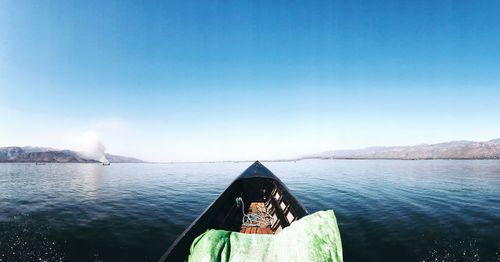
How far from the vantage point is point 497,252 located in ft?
33.2

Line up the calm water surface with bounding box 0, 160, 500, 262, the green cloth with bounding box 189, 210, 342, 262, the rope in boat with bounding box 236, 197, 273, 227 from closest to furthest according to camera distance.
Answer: the green cloth with bounding box 189, 210, 342, 262
the calm water surface with bounding box 0, 160, 500, 262
the rope in boat with bounding box 236, 197, 273, 227

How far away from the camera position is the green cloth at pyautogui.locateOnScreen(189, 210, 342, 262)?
425 centimetres

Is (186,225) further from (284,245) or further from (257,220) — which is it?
(284,245)

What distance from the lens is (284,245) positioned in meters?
4.69

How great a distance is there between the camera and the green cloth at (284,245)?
4250mm

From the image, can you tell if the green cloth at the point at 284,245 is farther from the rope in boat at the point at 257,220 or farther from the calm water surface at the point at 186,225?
the calm water surface at the point at 186,225

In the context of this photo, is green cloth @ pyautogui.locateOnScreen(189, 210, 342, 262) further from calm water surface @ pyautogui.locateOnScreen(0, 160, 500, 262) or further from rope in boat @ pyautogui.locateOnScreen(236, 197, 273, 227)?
calm water surface @ pyautogui.locateOnScreen(0, 160, 500, 262)

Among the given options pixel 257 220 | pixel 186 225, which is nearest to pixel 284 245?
pixel 257 220

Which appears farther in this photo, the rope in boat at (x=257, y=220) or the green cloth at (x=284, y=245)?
the rope in boat at (x=257, y=220)

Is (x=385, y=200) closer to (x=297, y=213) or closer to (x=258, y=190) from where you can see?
(x=258, y=190)

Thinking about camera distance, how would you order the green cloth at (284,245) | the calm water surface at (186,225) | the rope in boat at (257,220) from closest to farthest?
the green cloth at (284,245) → the calm water surface at (186,225) → the rope in boat at (257,220)

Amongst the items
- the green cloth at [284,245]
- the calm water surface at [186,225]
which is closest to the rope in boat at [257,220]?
the calm water surface at [186,225]

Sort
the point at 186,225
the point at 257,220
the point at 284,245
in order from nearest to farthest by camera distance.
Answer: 1. the point at 284,245
2. the point at 257,220
3. the point at 186,225

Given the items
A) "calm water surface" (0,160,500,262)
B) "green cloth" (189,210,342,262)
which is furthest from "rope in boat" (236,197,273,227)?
"green cloth" (189,210,342,262)
